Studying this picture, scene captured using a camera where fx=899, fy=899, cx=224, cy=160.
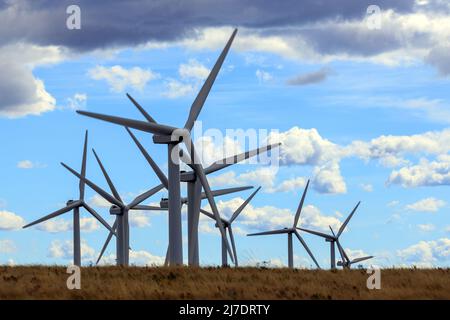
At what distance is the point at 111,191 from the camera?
95688mm

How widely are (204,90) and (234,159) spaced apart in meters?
8.59

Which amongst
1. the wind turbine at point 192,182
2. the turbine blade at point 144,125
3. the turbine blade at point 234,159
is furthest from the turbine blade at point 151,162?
the turbine blade at point 144,125

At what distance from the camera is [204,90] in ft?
210

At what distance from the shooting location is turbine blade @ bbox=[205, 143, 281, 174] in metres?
68.6

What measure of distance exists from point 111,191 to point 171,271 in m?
49.5

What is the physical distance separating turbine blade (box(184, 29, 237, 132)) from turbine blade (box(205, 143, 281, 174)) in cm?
637

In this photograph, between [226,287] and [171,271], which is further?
[171,271]

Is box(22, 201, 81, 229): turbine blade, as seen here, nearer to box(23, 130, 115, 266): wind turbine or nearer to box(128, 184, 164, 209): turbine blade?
box(23, 130, 115, 266): wind turbine

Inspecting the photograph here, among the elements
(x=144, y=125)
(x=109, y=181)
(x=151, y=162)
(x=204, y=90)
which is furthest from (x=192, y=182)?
(x=109, y=181)

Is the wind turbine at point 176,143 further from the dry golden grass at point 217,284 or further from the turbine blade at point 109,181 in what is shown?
the turbine blade at point 109,181

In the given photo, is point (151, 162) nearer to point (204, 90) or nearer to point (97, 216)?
point (204, 90)
